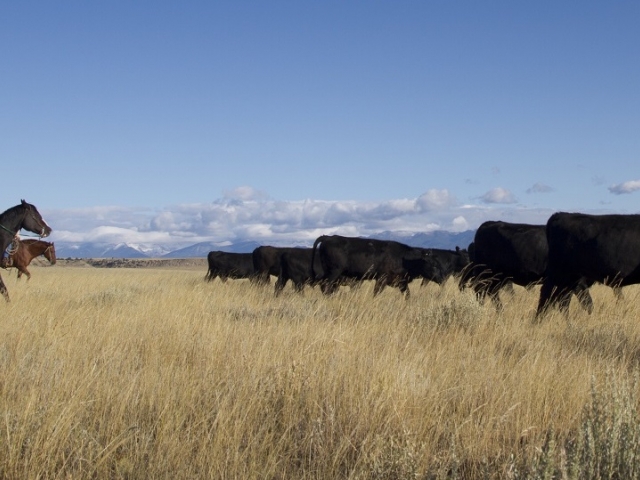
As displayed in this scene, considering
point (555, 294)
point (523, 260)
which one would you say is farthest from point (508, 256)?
point (555, 294)

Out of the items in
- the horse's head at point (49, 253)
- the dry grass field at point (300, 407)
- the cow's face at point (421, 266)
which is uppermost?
the horse's head at point (49, 253)

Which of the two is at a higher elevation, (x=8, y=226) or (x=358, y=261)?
(x=8, y=226)

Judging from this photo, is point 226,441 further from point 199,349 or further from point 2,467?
point 199,349

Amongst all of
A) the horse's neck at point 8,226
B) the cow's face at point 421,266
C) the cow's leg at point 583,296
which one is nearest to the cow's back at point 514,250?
the cow's leg at point 583,296

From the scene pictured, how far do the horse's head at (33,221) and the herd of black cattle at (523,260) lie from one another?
6569mm

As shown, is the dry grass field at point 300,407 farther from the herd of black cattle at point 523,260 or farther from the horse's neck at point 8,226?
the horse's neck at point 8,226

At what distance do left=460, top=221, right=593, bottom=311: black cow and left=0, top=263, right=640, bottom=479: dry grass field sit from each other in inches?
221

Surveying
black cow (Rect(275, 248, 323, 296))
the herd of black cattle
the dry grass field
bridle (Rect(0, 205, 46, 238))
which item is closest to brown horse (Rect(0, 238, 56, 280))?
black cow (Rect(275, 248, 323, 296))

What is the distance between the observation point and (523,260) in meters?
12.7

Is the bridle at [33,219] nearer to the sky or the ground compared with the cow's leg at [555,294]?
nearer to the sky

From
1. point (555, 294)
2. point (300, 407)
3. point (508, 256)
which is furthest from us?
point (508, 256)

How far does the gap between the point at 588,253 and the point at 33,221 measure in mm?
10466

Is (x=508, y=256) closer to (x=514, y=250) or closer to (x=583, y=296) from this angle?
(x=514, y=250)

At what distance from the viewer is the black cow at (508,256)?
12.6 meters
